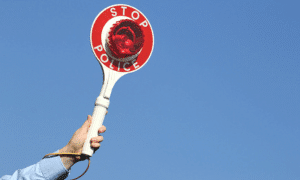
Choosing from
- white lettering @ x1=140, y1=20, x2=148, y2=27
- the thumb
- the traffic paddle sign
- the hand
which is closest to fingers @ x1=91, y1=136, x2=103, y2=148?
the hand

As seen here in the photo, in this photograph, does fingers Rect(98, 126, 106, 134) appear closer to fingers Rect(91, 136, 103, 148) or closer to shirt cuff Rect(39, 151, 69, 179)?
fingers Rect(91, 136, 103, 148)

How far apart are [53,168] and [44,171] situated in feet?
0.24

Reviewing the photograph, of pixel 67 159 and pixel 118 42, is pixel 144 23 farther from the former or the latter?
pixel 67 159

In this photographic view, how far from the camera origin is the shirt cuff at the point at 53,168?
9.57ft

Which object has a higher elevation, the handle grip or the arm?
the handle grip

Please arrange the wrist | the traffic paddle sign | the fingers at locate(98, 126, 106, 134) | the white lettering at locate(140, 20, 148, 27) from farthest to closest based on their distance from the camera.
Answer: the white lettering at locate(140, 20, 148, 27)
the traffic paddle sign
the fingers at locate(98, 126, 106, 134)
the wrist

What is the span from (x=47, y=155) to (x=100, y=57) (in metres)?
1.08

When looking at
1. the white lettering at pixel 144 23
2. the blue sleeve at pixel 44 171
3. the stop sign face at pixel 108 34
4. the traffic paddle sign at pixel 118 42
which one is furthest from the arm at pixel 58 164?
the white lettering at pixel 144 23

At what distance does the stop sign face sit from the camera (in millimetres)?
3602

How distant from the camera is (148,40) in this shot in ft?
12.5

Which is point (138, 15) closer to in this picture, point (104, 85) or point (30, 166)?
point (104, 85)

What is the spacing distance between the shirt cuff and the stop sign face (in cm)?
106

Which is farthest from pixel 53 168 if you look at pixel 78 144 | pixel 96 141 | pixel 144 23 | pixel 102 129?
pixel 144 23

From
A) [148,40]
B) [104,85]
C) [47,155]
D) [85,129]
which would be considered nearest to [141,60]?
[148,40]
